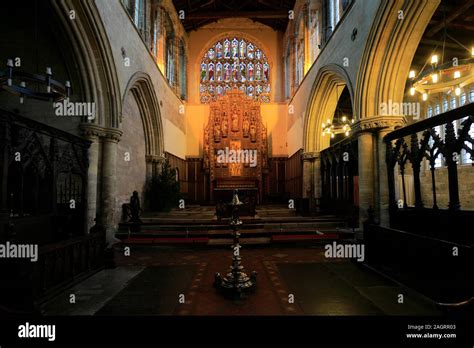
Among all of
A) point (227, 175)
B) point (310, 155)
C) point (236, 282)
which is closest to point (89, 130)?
point (236, 282)

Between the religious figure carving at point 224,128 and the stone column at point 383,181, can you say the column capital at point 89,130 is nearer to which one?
the stone column at point 383,181

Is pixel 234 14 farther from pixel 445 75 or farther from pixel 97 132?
pixel 445 75

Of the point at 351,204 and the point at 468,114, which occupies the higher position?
the point at 468,114

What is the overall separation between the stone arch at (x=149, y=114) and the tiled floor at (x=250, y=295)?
22.2 feet

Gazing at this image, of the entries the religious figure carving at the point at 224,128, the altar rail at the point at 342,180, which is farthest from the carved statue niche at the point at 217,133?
the altar rail at the point at 342,180

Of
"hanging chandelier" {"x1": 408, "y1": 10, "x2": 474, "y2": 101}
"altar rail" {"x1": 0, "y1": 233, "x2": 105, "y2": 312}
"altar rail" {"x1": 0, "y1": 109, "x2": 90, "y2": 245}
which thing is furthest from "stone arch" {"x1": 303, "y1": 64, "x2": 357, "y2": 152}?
"altar rail" {"x1": 0, "y1": 233, "x2": 105, "y2": 312}

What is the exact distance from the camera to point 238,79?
18.0m

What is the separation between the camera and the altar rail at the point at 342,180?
8277mm

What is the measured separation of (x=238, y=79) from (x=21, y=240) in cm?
1568

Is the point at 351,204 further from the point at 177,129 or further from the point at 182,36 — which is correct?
the point at 182,36

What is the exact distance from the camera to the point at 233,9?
1655 cm

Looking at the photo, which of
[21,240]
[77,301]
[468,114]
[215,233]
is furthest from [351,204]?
[21,240]

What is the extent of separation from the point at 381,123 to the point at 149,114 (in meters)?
8.58

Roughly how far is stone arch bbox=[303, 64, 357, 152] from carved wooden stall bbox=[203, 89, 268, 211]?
13.5 ft
